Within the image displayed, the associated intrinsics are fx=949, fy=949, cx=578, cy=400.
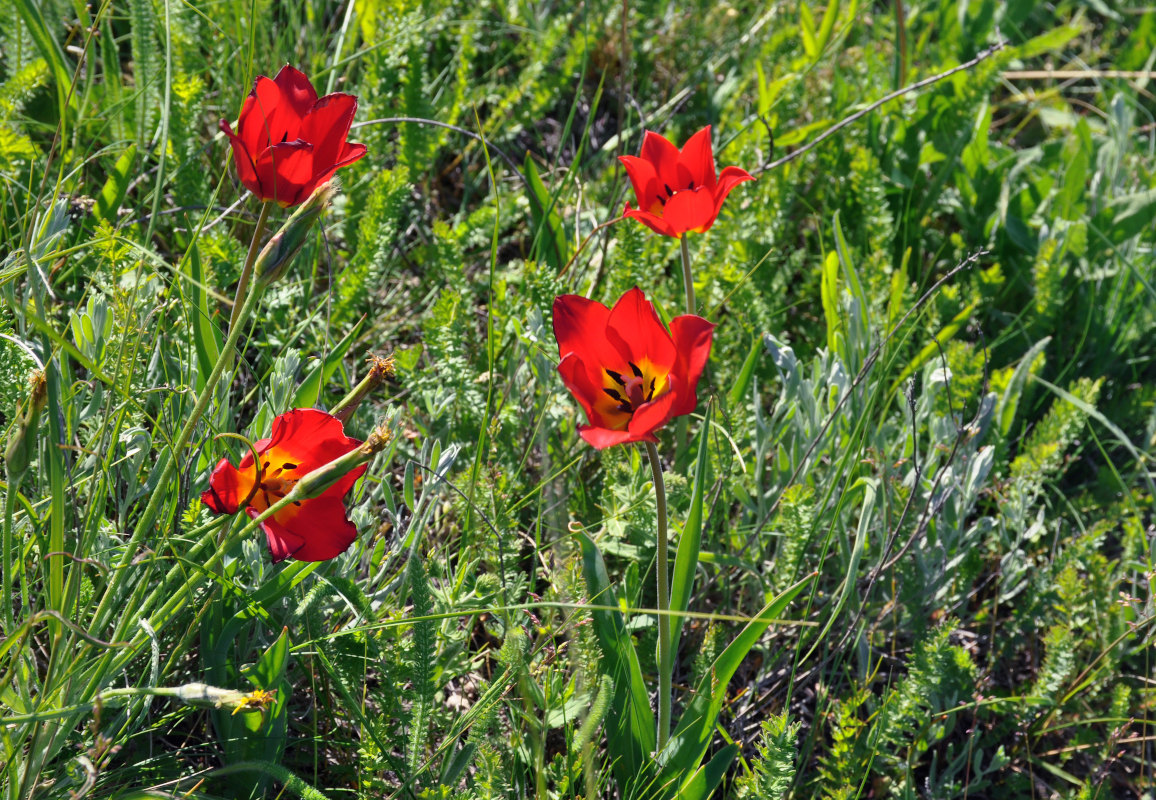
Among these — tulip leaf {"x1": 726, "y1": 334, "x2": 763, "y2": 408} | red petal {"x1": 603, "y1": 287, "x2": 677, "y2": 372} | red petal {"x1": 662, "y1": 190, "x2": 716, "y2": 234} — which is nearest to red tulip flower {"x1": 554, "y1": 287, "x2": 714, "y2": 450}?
red petal {"x1": 603, "y1": 287, "x2": 677, "y2": 372}

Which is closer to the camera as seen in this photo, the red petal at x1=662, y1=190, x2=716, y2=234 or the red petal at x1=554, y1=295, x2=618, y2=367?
the red petal at x1=554, y1=295, x2=618, y2=367

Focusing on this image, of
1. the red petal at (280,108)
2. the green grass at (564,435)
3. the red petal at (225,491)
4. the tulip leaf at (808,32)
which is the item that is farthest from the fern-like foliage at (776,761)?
the tulip leaf at (808,32)

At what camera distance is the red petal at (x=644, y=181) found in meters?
1.97

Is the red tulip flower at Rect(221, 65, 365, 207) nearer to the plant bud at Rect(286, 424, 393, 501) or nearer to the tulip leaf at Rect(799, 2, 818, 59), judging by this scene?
the plant bud at Rect(286, 424, 393, 501)

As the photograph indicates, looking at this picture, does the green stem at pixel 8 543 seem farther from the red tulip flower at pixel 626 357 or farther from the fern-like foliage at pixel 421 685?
the red tulip flower at pixel 626 357

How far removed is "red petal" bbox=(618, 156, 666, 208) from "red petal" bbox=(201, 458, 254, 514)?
1.02 metres

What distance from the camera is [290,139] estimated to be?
5.24 feet

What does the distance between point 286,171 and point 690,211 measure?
80 centimetres

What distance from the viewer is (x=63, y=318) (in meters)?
2.19

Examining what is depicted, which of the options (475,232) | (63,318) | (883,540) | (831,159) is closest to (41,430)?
(63,318)

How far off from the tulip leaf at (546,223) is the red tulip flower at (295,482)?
1132 millimetres

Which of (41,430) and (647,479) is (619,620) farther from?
(41,430)

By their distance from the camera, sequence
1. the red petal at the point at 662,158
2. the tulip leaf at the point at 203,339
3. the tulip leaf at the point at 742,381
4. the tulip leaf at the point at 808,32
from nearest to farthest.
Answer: the tulip leaf at the point at 203,339, the red petal at the point at 662,158, the tulip leaf at the point at 742,381, the tulip leaf at the point at 808,32

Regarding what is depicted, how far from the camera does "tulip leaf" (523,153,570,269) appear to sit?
2.51 m
